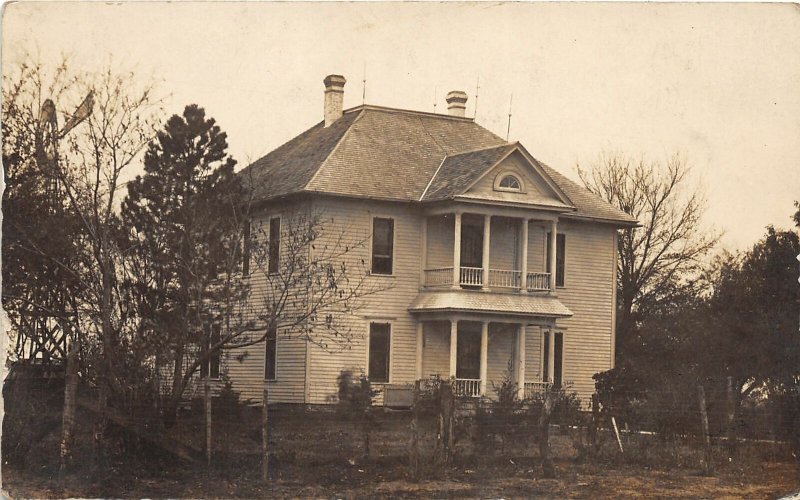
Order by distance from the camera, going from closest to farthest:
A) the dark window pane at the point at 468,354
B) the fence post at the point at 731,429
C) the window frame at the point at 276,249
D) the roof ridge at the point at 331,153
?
the fence post at the point at 731,429, the window frame at the point at 276,249, the roof ridge at the point at 331,153, the dark window pane at the point at 468,354

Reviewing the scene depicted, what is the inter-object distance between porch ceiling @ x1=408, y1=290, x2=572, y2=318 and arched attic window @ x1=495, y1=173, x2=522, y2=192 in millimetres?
2826

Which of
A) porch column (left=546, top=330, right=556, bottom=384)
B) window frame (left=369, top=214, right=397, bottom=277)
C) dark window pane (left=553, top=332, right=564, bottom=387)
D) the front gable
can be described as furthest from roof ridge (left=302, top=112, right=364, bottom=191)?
dark window pane (left=553, top=332, right=564, bottom=387)

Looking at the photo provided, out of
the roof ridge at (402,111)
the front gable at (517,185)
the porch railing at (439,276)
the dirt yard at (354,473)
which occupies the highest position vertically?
the roof ridge at (402,111)

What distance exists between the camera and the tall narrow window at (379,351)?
3356 cm

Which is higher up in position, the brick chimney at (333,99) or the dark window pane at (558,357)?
the brick chimney at (333,99)

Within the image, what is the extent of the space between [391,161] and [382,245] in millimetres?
2401

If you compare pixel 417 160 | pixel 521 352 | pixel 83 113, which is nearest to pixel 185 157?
pixel 83 113

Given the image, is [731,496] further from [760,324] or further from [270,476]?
[760,324]

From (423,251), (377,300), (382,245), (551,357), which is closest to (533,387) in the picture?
(551,357)

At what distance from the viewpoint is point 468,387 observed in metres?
34.1

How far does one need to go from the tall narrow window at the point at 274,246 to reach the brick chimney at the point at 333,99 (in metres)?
4.64

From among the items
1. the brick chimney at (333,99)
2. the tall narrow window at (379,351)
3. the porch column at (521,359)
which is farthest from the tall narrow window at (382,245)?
the brick chimney at (333,99)

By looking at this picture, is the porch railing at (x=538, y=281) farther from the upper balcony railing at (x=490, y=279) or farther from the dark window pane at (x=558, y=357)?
the dark window pane at (x=558, y=357)

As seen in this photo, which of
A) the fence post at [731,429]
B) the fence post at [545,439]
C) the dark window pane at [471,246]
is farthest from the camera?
the dark window pane at [471,246]
